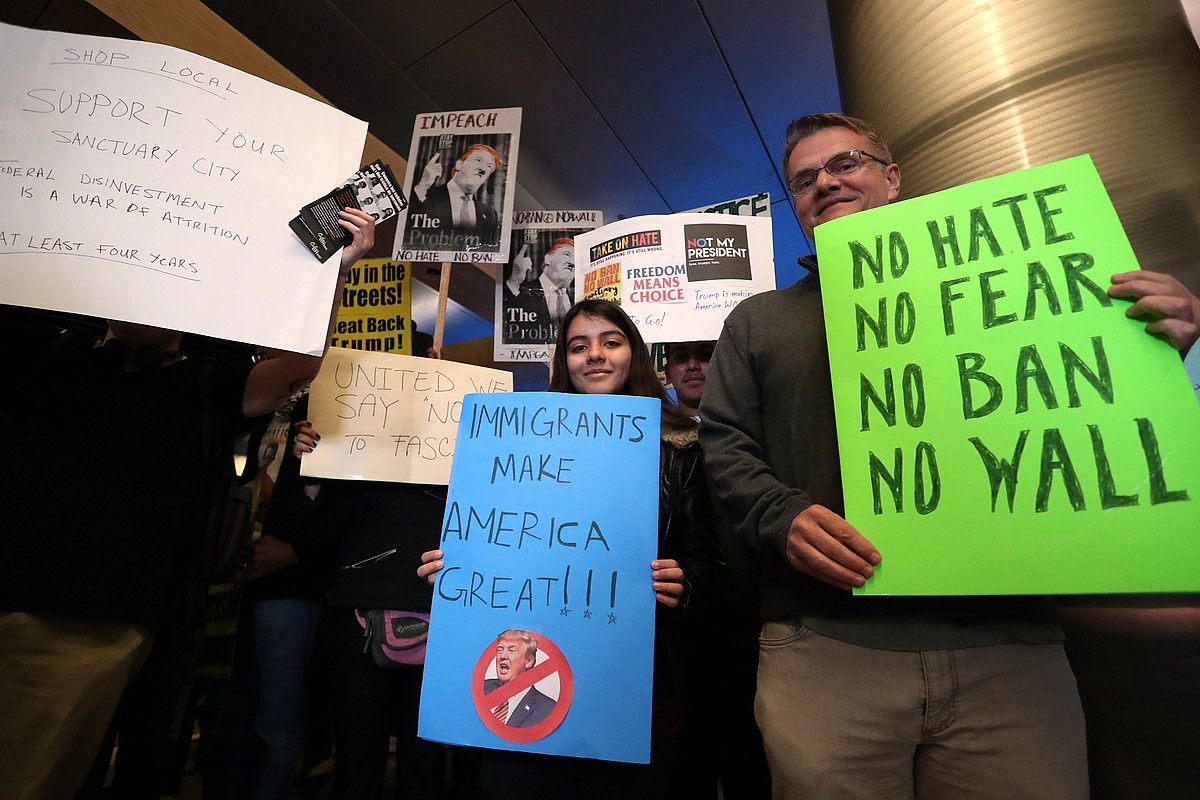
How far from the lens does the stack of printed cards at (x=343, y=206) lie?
120 centimetres

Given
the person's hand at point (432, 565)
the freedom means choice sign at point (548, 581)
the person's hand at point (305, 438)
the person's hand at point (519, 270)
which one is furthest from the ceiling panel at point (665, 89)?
the person's hand at point (432, 565)

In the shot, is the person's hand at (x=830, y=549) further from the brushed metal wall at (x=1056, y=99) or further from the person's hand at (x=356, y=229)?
the person's hand at (x=356, y=229)

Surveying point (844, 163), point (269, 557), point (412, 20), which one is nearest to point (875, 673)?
point (844, 163)

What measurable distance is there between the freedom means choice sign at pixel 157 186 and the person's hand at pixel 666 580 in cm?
79

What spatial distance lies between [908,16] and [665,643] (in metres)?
1.65

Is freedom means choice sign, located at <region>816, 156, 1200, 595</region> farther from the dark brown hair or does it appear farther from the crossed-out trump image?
the dark brown hair

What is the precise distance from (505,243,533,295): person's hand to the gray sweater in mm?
1763

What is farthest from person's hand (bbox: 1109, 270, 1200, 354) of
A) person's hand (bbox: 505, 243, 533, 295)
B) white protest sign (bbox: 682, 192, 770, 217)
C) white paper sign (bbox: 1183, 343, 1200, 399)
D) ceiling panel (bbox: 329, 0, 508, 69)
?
ceiling panel (bbox: 329, 0, 508, 69)

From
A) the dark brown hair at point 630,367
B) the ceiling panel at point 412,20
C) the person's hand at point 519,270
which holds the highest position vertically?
the ceiling panel at point 412,20

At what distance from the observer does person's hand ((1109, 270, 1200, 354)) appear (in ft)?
2.21

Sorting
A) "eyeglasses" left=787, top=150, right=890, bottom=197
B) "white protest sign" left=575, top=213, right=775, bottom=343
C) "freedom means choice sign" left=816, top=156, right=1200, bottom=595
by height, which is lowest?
"freedom means choice sign" left=816, top=156, right=1200, bottom=595

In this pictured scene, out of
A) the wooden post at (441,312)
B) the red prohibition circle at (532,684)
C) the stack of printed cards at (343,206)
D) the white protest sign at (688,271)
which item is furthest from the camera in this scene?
the wooden post at (441,312)

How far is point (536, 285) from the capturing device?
9.01 feet

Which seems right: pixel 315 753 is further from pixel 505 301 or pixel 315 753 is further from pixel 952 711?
pixel 952 711
